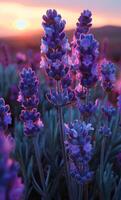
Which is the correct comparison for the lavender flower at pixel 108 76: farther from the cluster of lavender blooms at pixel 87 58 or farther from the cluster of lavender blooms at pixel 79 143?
the cluster of lavender blooms at pixel 79 143

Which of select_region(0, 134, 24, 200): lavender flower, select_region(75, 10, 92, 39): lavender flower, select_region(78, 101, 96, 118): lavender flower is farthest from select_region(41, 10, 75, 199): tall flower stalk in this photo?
select_region(0, 134, 24, 200): lavender flower

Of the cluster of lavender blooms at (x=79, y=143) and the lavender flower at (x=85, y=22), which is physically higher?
the lavender flower at (x=85, y=22)

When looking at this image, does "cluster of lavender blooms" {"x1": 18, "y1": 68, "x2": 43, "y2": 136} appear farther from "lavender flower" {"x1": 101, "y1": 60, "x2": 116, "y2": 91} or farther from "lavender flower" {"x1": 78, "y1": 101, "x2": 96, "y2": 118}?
"lavender flower" {"x1": 101, "y1": 60, "x2": 116, "y2": 91}

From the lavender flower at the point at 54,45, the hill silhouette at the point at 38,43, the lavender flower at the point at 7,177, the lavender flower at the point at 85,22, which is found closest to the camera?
the lavender flower at the point at 7,177

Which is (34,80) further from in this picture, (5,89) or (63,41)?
(5,89)

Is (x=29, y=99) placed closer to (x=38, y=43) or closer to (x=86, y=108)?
(x=86, y=108)

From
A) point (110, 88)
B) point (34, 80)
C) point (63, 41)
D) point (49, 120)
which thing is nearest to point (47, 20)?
point (63, 41)

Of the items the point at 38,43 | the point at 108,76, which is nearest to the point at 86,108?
the point at 108,76

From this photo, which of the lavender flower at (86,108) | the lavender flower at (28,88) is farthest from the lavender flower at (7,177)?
the lavender flower at (86,108)
